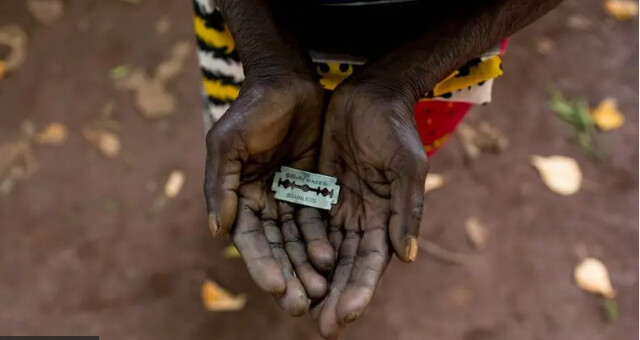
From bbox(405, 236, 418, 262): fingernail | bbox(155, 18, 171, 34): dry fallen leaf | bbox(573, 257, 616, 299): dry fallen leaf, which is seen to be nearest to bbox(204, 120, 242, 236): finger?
bbox(405, 236, 418, 262): fingernail

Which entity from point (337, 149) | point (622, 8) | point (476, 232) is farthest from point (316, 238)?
point (622, 8)

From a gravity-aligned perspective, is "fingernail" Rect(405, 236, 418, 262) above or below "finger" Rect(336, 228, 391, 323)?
above

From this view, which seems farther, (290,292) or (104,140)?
(104,140)

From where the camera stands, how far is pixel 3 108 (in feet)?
5.50

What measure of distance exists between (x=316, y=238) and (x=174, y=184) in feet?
2.38

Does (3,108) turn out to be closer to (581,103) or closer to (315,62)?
(315,62)

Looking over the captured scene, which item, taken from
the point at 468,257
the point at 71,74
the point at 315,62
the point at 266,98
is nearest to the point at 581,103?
the point at 468,257

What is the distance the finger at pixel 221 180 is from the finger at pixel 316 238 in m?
0.11

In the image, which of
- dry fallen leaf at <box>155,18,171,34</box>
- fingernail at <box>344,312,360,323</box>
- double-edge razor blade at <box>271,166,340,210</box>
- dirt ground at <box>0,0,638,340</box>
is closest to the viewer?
fingernail at <box>344,312,360,323</box>

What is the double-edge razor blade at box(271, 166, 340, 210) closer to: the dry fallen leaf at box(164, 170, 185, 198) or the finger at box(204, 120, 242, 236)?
the finger at box(204, 120, 242, 236)

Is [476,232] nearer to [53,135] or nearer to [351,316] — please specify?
[351,316]

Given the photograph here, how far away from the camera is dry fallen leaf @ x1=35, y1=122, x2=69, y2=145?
5.34ft

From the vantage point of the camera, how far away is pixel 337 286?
2.91 ft

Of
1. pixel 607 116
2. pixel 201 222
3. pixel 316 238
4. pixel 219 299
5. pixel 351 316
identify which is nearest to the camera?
pixel 351 316
